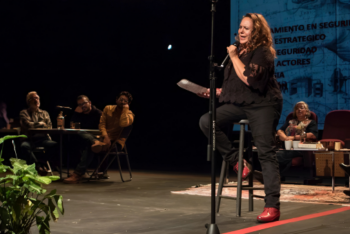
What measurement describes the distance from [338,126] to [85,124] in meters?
3.23

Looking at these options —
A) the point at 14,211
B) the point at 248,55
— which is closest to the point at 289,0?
the point at 248,55

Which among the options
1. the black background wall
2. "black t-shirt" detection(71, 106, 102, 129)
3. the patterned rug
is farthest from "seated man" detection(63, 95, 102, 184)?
the black background wall

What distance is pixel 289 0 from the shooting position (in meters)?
7.12

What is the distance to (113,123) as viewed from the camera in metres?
5.63

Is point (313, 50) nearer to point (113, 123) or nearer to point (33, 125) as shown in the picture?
point (113, 123)

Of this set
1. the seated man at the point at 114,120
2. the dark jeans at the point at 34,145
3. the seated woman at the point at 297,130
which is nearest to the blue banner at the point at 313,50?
the seated woman at the point at 297,130

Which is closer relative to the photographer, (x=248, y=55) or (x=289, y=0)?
(x=248, y=55)

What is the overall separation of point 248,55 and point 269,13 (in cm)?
468

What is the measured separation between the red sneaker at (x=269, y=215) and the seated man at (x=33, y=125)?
156 inches

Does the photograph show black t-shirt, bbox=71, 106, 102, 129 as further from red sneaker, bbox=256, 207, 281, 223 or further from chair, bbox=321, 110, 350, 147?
red sneaker, bbox=256, 207, 281, 223

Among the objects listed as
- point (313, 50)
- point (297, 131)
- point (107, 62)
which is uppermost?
point (107, 62)

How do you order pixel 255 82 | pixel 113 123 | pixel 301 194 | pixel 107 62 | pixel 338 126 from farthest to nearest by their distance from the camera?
pixel 107 62 < pixel 338 126 < pixel 113 123 < pixel 301 194 < pixel 255 82

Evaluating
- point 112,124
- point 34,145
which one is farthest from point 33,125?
point 112,124

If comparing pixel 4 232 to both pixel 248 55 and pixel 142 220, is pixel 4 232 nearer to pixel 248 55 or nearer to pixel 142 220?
pixel 142 220
